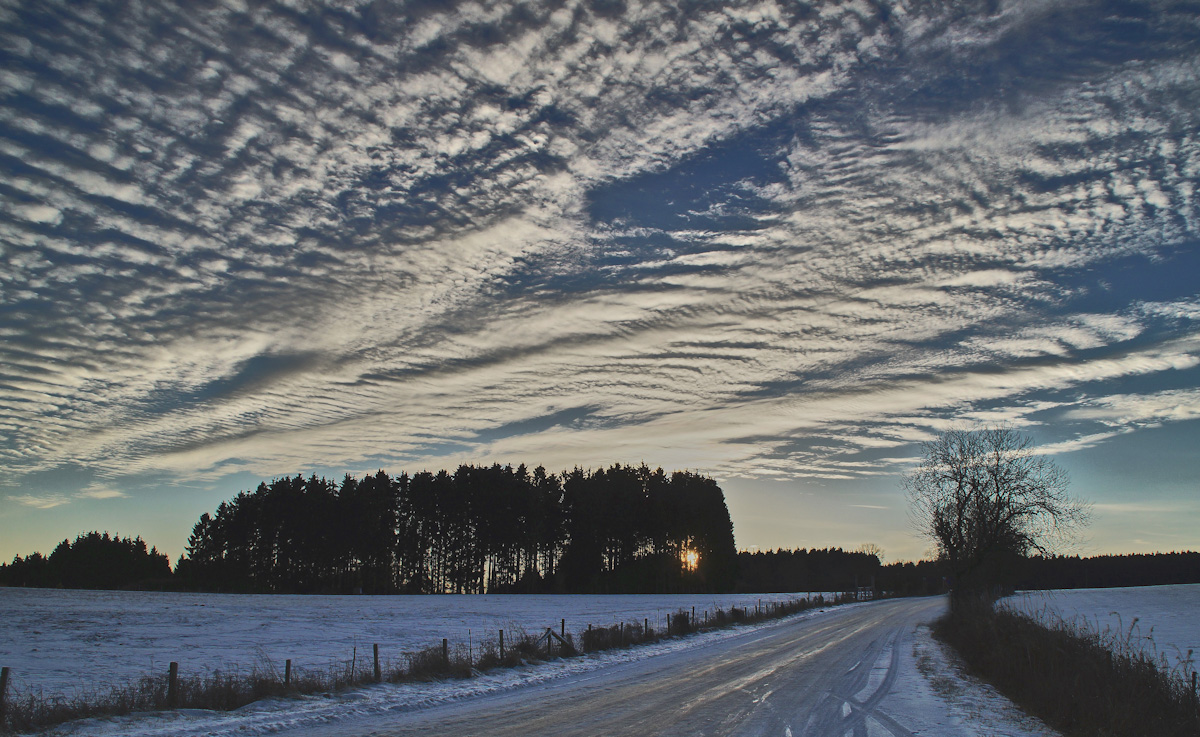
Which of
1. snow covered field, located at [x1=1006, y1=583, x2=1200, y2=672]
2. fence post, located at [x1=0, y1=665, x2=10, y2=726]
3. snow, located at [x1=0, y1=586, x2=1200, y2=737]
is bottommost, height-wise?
snow covered field, located at [x1=1006, y1=583, x2=1200, y2=672]

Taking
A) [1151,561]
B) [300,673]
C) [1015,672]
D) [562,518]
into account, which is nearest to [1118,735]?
[1015,672]

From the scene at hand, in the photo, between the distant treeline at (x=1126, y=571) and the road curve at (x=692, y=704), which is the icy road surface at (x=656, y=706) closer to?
the road curve at (x=692, y=704)

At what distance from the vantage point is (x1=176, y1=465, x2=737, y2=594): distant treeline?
91062mm

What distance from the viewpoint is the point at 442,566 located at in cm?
9350

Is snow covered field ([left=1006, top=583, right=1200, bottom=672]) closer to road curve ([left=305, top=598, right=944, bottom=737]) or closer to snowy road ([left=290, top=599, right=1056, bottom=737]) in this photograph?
snowy road ([left=290, top=599, right=1056, bottom=737])

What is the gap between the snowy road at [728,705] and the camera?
11773mm

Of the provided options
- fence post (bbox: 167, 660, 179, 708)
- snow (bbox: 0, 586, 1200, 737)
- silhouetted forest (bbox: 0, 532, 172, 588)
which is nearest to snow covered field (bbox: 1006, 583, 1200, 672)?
snow (bbox: 0, 586, 1200, 737)

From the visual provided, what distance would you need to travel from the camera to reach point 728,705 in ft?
45.8

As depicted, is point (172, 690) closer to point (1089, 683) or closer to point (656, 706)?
point (656, 706)

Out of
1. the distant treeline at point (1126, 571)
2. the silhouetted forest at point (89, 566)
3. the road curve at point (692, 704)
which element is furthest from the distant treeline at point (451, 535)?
the distant treeline at point (1126, 571)

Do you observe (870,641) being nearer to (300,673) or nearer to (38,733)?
(300,673)

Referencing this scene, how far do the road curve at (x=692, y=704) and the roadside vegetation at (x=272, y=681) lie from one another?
11.3ft

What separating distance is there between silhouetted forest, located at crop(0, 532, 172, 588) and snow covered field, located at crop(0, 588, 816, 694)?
84836mm

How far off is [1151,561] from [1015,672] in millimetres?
197245
